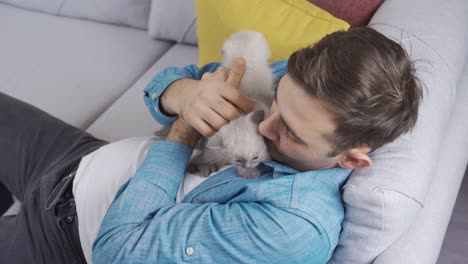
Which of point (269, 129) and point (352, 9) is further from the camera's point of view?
point (352, 9)

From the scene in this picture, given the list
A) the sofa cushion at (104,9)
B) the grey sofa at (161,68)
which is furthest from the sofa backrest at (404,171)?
the sofa cushion at (104,9)

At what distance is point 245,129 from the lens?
0.92m

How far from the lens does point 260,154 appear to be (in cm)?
92

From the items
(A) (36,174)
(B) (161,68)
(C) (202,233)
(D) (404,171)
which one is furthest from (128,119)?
(D) (404,171)

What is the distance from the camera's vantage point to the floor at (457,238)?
4.80 feet

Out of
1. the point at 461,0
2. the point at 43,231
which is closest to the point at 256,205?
the point at 43,231

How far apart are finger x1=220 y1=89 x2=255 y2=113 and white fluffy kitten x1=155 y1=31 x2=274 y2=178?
2cm

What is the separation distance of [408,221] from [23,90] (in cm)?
148

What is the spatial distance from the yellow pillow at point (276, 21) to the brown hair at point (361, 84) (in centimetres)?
47

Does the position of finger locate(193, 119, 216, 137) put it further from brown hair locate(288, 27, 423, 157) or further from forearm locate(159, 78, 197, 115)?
brown hair locate(288, 27, 423, 157)

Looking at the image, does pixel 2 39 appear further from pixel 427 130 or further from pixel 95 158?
pixel 427 130

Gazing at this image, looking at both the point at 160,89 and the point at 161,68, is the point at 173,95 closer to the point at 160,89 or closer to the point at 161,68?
the point at 160,89

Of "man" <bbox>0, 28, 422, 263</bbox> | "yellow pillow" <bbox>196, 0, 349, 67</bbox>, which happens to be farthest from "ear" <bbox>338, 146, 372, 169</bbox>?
"yellow pillow" <bbox>196, 0, 349, 67</bbox>

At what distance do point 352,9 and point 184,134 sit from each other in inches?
27.9
